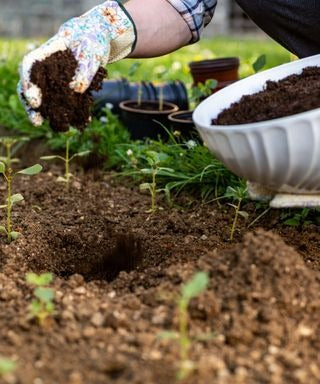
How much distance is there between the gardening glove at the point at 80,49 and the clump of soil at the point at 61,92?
1 centimetres

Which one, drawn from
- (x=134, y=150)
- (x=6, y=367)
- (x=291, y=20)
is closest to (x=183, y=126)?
(x=134, y=150)

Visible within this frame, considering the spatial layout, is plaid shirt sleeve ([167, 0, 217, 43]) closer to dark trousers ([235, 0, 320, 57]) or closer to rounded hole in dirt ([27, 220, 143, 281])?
dark trousers ([235, 0, 320, 57])

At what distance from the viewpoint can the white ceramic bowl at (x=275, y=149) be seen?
1682mm

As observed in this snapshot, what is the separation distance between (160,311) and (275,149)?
46 centimetres

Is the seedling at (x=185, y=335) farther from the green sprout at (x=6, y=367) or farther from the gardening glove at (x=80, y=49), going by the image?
the gardening glove at (x=80, y=49)

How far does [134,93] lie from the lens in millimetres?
3662

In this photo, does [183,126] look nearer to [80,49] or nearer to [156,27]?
[156,27]

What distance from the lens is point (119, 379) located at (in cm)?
137

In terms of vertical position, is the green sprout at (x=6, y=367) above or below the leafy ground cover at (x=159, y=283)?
above

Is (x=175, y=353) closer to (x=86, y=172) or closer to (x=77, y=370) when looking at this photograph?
(x=77, y=370)

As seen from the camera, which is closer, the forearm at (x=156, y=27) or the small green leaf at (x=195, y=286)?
the small green leaf at (x=195, y=286)

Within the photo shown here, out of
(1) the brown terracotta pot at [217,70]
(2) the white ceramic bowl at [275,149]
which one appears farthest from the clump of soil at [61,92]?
(1) the brown terracotta pot at [217,70]

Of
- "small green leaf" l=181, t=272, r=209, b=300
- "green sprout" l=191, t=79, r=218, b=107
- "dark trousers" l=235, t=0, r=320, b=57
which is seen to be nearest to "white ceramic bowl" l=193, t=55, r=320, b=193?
"small green leaf" l=181, t=272, r=209, b=300

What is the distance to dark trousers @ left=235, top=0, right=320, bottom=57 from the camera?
253 centimetres
